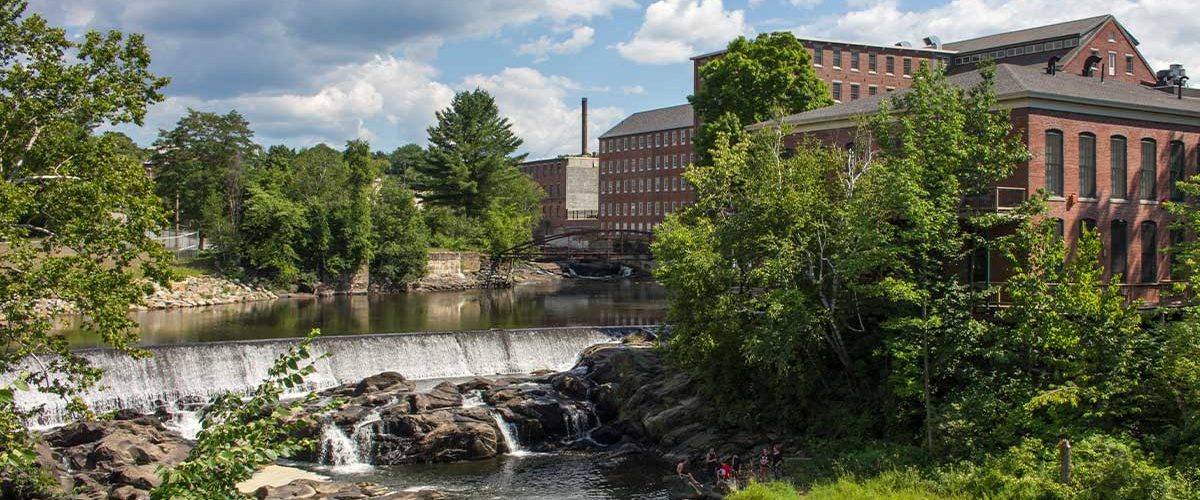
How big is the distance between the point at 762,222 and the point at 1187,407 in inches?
452

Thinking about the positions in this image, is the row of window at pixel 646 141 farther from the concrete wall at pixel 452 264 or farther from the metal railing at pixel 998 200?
the metal railing at pixel 998 200

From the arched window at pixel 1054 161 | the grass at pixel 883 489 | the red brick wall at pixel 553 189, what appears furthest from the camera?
the red brick wall at pixel 553 189

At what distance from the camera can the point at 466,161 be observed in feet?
322


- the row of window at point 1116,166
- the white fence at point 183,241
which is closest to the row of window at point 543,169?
the white fence at point 183,241

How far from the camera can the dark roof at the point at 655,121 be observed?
116625 millimetres

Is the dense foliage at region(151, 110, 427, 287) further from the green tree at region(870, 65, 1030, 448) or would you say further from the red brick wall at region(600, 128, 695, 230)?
the green tree at region(870, 65, 1030, 448)

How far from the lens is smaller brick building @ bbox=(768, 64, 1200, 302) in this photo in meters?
31.8

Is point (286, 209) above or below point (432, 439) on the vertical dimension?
above

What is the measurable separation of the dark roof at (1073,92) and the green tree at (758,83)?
62.3 feet

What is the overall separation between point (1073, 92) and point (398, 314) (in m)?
40.2

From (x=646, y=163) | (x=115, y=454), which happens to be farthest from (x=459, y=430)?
(x=646, y=163)

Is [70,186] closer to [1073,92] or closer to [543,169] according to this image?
[1073,92]

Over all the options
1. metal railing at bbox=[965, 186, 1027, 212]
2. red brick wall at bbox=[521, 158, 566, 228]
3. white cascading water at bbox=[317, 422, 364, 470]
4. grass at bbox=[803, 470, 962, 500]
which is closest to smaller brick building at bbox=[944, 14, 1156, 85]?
metal railing at bbox=[965, 186, 1027, 212]

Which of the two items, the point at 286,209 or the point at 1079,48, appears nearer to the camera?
the point at 1079,48
